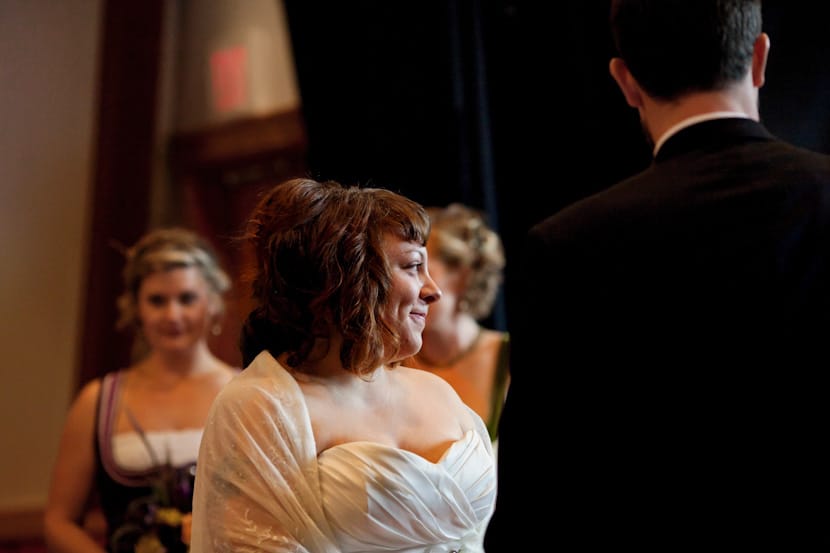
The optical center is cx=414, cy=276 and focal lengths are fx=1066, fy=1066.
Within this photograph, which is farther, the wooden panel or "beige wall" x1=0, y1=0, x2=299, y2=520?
"beige wall" x1=0, y1=0, x2=299, y2=520

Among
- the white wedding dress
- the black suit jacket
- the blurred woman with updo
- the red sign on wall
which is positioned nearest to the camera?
the black suit jacket

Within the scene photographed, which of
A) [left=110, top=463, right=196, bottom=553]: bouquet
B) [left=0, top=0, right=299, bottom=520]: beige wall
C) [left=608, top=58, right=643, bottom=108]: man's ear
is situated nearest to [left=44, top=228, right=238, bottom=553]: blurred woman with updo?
[left=110, top=463, right=196, bottom=553]: bouquet

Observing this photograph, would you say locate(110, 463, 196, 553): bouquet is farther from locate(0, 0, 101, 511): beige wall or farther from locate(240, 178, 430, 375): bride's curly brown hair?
locate(0, 0, 101, 511): beige wall

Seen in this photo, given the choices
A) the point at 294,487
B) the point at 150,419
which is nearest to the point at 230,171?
the point at 150,419

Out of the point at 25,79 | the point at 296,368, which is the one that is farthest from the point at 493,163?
the point at 25,79

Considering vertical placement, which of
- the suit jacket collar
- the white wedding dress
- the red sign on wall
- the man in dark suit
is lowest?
the white wedding dress

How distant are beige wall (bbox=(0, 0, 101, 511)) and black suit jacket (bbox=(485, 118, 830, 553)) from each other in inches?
169

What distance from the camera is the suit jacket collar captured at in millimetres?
1513

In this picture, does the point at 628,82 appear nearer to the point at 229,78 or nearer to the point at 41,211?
the point at 229,78

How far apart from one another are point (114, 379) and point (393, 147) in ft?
4.64

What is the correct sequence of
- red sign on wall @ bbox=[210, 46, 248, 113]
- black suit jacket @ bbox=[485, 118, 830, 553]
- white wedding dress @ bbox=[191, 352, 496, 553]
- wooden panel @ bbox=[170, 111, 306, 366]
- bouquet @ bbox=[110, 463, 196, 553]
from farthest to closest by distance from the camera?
red sign on wall @ bbox=[210, 46, 248, 113] < wooden panel @ bbox=[170, 111, 306, 366] < bouquet @ bbox=[110, 463, 196, 553] < white wedding dress @ bbox=[191, 352, 496, 553] < black suit jacket @ bbox=[485, 118, 830, 553]

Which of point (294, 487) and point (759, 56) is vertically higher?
point (759, 56)

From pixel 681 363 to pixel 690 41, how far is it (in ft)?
1.51

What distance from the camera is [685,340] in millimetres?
1447
